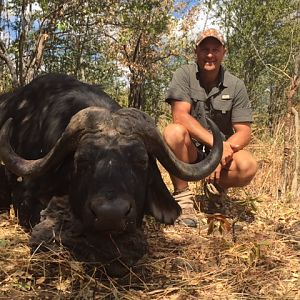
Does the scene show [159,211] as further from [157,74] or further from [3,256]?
[157,74]

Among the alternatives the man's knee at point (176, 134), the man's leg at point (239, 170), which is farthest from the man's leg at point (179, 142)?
the man's leg at point (239, 170)

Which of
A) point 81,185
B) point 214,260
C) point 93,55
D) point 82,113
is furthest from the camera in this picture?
point 93,55

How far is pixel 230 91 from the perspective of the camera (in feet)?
16.6

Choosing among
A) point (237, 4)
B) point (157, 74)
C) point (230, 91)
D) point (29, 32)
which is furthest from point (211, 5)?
point (230, 91)

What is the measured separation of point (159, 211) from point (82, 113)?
0.92 m

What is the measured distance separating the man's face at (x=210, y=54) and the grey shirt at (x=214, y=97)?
0.14 metres

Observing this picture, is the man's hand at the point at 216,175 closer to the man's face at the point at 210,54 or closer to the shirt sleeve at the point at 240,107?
the shirt sleeve at the point at 240,107

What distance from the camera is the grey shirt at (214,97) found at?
5.04 meters

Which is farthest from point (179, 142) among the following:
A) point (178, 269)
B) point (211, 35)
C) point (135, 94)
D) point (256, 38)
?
point (256, 38)

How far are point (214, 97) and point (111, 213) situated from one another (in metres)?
2.71

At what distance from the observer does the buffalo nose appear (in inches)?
106

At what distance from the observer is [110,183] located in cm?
290

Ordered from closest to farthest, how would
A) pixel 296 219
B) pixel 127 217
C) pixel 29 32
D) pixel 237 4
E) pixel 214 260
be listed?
pixel 127 217
pixel 214 260
pixel 296 219
pixel 29 32
pixel 237 4

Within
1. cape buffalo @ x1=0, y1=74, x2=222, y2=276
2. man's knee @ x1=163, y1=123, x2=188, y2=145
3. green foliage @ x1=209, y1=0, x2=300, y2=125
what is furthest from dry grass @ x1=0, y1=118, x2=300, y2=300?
green foliage @ x1=209, y1=0, x2=300, y2=125
